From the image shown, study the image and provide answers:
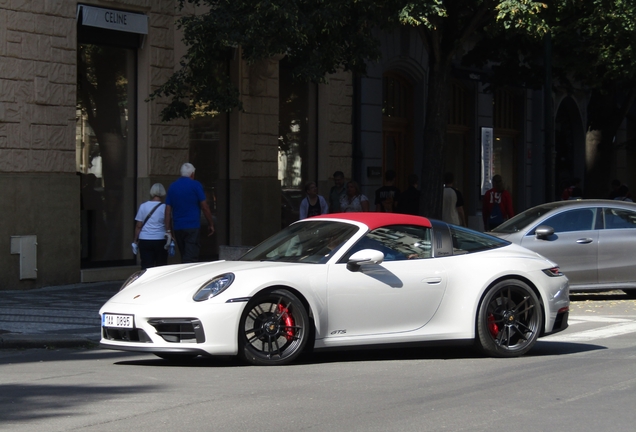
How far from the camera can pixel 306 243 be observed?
375 inches

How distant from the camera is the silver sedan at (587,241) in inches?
595

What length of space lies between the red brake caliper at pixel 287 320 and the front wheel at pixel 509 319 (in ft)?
5.70

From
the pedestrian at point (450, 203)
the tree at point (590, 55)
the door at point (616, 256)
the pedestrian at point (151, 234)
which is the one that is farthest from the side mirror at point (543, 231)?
the pedestrian at point (151, 234)

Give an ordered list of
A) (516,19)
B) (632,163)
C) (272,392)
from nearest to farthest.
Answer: (272,392)
(516,19)
(632,163)

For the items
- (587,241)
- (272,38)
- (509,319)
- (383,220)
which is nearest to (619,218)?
(587,241)

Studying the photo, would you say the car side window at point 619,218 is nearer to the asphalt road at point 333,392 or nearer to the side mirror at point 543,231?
the side mirror at point 543,231

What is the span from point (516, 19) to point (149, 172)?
6572mm

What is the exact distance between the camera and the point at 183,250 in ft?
47.9

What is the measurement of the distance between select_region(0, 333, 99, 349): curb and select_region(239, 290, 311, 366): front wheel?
265 centimetres

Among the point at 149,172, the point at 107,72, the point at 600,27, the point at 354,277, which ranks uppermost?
the point at 600,27

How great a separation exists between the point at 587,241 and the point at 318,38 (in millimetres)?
5170

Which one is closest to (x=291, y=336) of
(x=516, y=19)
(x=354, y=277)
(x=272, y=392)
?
(x=354, y=277)

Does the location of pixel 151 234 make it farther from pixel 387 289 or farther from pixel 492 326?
pixel 492 326

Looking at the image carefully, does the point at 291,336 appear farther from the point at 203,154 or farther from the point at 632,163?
the point at 632,163
